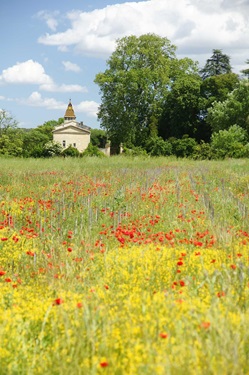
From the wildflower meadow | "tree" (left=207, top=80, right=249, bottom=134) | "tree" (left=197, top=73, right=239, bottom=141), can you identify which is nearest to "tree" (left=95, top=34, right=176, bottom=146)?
"tree" (left=197, top=73, right=239, bottom=141)

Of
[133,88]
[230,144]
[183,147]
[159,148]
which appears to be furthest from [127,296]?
[133,88]

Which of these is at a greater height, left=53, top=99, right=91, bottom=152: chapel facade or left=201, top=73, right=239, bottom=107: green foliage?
left=201, top=73, right=239, bottom=107: green foliage

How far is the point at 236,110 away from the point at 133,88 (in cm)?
1362

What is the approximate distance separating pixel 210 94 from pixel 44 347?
52.1m

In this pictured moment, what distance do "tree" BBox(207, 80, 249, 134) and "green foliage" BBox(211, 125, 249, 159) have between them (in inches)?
120

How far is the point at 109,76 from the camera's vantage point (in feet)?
178

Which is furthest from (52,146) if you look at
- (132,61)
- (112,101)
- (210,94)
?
(210,94)

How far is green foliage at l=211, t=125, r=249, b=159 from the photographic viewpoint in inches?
1221

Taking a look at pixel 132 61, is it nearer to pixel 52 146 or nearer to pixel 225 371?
pixel 52 146

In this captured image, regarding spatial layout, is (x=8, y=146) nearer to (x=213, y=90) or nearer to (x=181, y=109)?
(x=181, y=109)

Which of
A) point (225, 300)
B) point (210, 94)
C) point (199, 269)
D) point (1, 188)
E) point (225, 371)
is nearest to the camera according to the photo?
point (225, 371)

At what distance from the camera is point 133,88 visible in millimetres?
51375

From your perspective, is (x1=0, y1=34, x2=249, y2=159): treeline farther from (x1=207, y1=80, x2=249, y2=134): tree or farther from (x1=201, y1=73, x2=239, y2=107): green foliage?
(x1=207, y1=80, x2=249, y2=134): tree

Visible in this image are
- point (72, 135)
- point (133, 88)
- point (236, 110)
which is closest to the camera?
point (236, 110)
